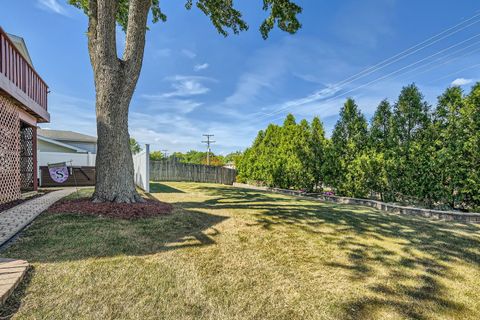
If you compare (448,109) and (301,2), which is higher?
(301,2)

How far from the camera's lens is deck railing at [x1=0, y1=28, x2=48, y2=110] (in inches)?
209

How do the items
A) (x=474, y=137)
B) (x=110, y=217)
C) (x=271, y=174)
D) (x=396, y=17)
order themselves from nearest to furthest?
(x=110, y=217)
(x=474, y=137)
(x=396, y=17)
(x=271, y=174)

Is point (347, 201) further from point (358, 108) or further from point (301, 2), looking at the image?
point (301, 2)

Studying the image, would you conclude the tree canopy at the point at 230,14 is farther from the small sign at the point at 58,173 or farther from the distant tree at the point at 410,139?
the small sign at the point at 58,173

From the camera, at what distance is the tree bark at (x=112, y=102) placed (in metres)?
4.95

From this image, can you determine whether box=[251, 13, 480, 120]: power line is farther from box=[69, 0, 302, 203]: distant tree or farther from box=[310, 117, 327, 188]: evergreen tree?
box=[69, 0, 302, 203]: distant tree

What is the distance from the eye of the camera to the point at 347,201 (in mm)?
8445

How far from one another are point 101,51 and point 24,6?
5.19m

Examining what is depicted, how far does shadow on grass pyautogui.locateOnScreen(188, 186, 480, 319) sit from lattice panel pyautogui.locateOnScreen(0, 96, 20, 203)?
6589 millimetres

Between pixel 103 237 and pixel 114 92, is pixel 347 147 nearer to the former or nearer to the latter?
pixel 114 92

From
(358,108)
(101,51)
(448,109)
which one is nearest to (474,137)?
(448,109)

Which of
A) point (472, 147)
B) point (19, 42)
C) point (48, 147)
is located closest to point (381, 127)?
point (472, 147)

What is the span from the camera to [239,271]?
2.49m

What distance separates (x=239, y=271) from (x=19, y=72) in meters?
Answer: 8.04
